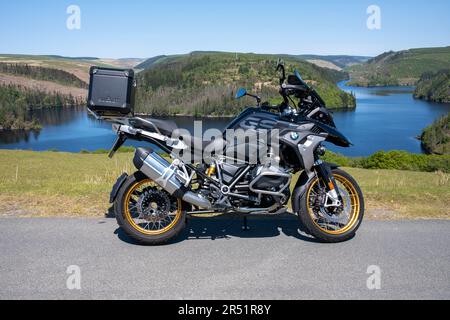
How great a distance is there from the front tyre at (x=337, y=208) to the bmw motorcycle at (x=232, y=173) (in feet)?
0.05

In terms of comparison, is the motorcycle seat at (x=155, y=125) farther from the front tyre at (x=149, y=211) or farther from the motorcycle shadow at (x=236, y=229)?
the motorcycle shadow at (x=236, y=229)

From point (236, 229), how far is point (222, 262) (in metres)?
1.26

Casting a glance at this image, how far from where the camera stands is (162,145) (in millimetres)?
5453

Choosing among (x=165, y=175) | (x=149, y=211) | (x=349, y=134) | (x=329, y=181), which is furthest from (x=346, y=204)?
(x=349, y=134)

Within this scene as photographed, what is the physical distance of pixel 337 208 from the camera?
5828 millimetres

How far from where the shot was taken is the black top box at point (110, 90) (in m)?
5.26

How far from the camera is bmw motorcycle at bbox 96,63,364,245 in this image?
17.4ft

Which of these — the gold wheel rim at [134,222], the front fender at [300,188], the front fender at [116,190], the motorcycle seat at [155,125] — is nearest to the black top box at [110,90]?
the motorcycle seat at [155,125]

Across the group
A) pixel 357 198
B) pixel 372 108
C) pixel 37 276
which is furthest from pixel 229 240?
pixel 372 108

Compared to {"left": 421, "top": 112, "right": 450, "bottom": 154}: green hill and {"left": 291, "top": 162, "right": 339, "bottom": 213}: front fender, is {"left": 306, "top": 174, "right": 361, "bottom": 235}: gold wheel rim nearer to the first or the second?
{"left": 291, "top": 162, "right": 339, "bottom": 213}: front fender

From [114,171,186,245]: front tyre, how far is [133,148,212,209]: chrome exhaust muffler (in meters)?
0.16

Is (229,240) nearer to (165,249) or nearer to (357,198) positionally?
(165,249)

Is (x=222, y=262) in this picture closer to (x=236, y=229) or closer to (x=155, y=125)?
(x=236, y=229)

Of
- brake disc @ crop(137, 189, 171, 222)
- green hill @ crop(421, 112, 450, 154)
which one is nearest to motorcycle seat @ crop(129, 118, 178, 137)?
brake disc @ crop(137, 189, 171, 222)
